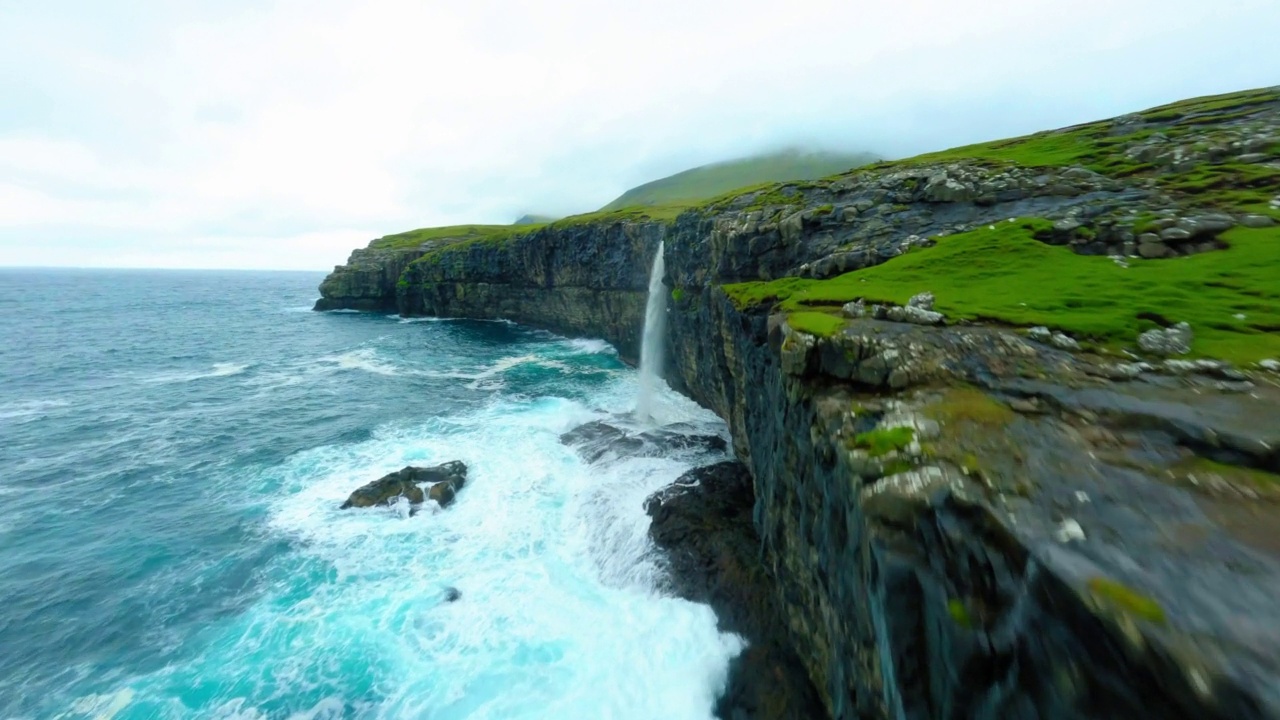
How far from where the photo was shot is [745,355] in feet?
68.6

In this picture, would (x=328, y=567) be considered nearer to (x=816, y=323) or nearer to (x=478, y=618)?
(x=478, y=618)

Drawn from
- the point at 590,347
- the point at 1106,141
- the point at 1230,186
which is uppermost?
the point at 1106,141

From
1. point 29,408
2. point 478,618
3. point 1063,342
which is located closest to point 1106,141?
point 1063,342

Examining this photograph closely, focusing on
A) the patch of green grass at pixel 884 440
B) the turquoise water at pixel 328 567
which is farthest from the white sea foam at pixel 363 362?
the patch of green grass at pixel 884 440

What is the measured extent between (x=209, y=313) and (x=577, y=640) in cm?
13017

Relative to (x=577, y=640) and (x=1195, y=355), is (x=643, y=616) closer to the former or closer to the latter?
(x=577, y=640)

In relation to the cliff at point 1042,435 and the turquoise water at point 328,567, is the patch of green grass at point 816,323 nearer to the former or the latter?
the cliff at point 1042,435

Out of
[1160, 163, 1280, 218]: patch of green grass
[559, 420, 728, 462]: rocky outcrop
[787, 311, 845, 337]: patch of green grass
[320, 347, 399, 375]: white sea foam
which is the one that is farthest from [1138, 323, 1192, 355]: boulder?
[320, 347, 399, 375]: white sea foam

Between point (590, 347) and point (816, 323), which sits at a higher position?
point (816, 323)

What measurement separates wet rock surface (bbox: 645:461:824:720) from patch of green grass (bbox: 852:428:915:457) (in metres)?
9.24

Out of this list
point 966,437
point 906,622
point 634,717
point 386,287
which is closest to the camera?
point 906,622

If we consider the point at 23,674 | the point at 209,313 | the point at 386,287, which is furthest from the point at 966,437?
the point at 209,313

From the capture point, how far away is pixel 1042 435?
7145 mm

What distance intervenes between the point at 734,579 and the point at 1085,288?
13460 millimetres
